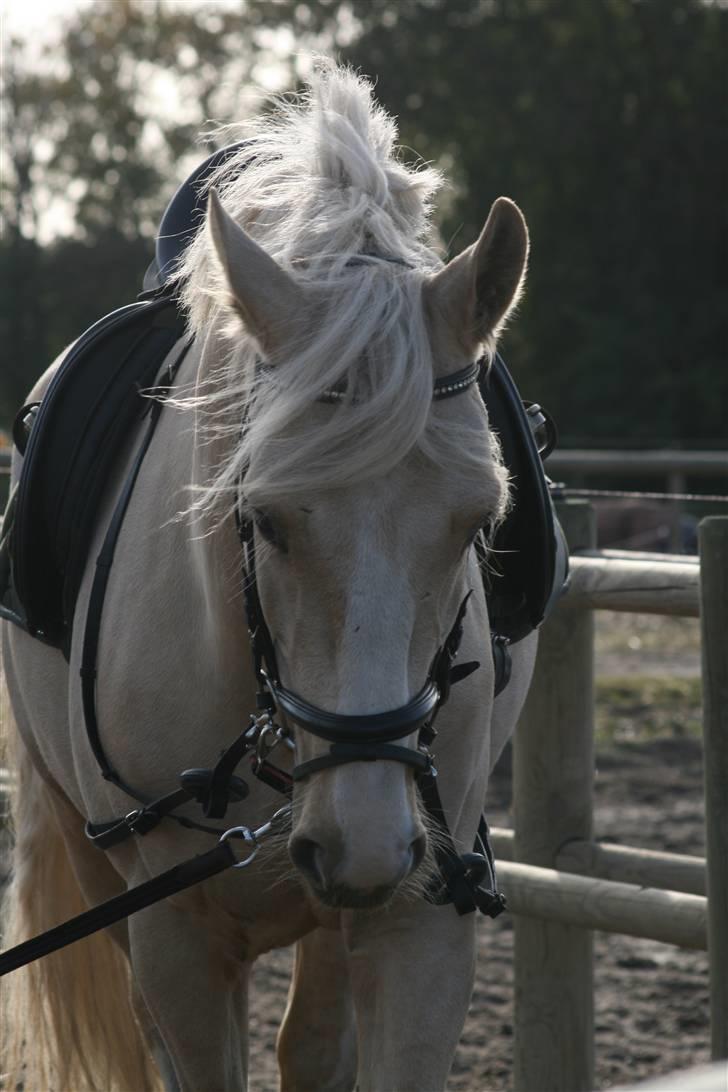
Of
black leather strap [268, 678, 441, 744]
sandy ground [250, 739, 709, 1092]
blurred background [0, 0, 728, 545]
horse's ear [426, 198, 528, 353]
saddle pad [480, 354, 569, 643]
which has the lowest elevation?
sandy ground [250, 739, 709, 1092]

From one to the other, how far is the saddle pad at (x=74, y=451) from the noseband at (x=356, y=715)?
70 centimetres

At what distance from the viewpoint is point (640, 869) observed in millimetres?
3609

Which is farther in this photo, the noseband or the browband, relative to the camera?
the browband

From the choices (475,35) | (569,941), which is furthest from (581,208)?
(569,941)

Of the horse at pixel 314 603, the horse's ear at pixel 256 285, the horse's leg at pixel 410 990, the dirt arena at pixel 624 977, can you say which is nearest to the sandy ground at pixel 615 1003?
the dirt arena at pixel 624 977

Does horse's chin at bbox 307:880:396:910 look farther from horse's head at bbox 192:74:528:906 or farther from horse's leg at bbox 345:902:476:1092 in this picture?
horse's leg at bbox 345:902:476:1092

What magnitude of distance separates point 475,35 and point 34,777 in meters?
27.8

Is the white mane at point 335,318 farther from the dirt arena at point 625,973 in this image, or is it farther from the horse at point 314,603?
the dirt arena at point 625,973

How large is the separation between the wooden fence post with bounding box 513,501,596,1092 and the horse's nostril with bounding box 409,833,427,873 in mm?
1917

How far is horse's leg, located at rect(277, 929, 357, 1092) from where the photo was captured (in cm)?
298

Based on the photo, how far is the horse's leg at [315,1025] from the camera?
2984 mm

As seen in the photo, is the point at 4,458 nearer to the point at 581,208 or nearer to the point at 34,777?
the point at 34,777

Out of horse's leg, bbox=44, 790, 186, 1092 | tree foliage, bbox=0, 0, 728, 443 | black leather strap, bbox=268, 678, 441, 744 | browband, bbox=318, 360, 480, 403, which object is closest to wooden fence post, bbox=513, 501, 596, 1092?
horse's leg, bbox=44, 790, 186, 1092

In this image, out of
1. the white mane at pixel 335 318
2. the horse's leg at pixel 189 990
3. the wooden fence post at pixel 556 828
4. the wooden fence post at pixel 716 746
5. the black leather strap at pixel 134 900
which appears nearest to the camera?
the white mane at pixel 335 318
